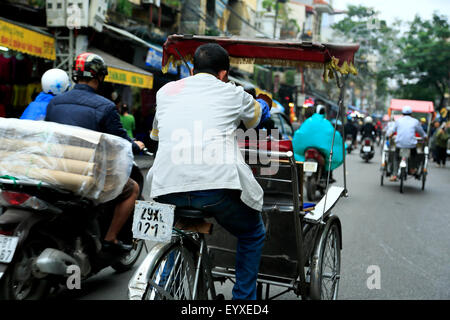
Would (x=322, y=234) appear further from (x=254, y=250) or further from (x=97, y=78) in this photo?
(x=97, y=78)

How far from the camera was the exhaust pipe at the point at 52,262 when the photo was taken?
308cm

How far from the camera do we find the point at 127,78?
11.4m

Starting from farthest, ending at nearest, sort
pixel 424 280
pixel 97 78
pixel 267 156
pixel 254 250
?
pixel 424 280 → pixel 97 78 → pixel 267 156 → pixel 254 250

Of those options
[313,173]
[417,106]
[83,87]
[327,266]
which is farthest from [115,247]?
[417,106]

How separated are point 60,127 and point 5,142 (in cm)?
36

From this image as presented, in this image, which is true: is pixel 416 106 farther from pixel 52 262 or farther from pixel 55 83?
pixel 52 262

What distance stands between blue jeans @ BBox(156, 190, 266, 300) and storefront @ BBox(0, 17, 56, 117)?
23.6 ft

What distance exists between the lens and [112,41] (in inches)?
545

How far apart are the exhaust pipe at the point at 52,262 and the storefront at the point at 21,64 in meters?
6.37

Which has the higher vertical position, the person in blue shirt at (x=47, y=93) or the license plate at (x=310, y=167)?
the person in blue shirt at (x=47, y=93)

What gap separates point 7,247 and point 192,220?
1221 millimetres

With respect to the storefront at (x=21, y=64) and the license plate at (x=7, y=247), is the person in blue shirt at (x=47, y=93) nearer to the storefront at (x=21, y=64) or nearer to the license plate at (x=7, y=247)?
the license plate at (x=7, y=247)

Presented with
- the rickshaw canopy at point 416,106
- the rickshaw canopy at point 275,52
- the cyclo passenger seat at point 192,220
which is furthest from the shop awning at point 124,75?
the rickshaw canopy at point 416,106

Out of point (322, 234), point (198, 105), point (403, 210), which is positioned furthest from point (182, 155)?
point (403, 210)
